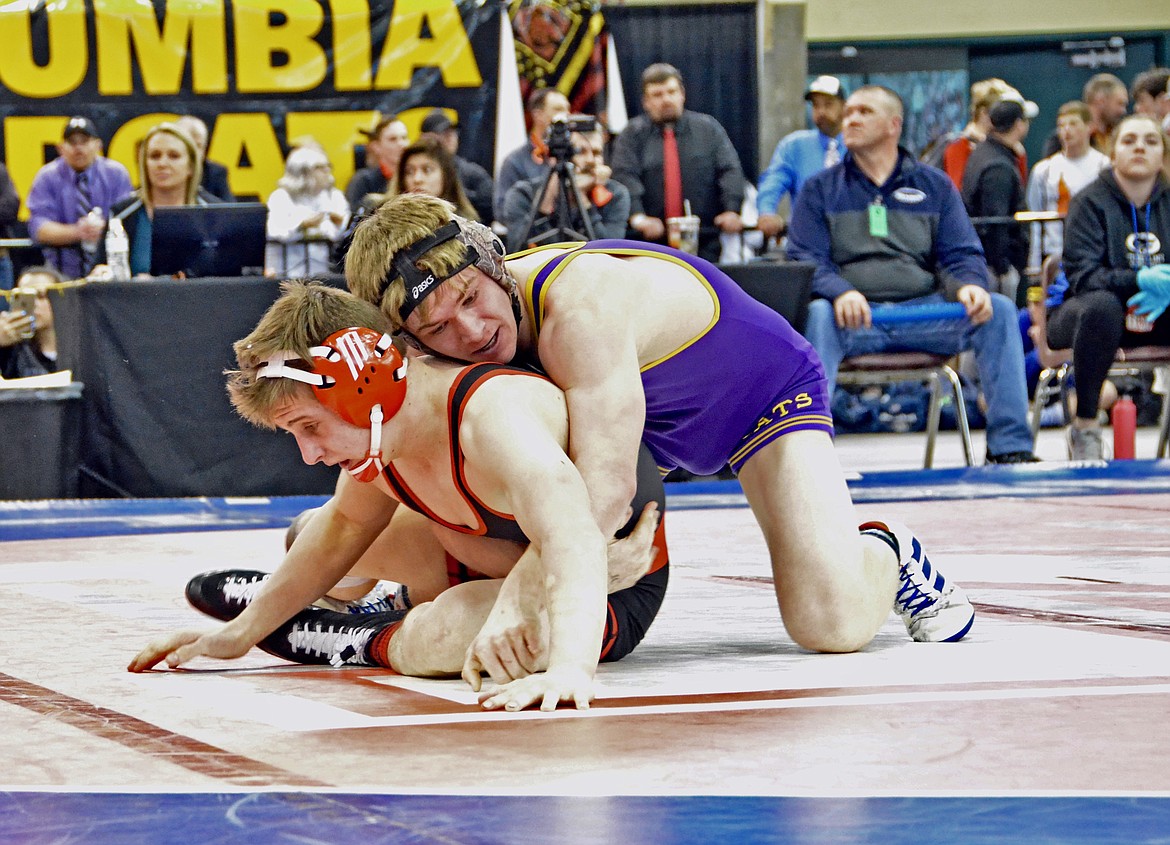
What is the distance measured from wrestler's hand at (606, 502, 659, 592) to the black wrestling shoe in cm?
71

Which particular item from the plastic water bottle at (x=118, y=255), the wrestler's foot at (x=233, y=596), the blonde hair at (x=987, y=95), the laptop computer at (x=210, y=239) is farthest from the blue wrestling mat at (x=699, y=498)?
the blonde hair at (x=987, y=95)

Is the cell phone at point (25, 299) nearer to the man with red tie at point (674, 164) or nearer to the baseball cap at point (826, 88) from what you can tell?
the man with red tie at point (674, 164)

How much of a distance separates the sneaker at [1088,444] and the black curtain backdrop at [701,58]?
3452 millimetres

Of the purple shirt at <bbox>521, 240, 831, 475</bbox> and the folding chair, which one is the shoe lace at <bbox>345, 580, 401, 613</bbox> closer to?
the purple shirt at <bbox>521, 240, 831, 475</bbox>

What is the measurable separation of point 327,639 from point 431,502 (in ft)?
1.13

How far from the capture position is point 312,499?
627 cm

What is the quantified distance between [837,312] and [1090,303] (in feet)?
3.68

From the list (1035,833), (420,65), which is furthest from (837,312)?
(1035,833)

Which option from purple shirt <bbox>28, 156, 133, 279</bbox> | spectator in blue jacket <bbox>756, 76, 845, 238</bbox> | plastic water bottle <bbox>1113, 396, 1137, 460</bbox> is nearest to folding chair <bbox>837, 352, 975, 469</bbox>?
plastic water bottle <bbox>1113, 396, 1137, 460</bbox>

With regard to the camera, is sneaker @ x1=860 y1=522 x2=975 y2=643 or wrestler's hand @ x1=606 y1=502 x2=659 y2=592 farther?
sneaker @ x1=860 y1=522 x2=975 y2=643

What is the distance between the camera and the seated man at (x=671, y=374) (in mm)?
2625

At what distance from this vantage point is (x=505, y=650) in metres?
2.44

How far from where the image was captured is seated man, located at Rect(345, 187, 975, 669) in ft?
8.61

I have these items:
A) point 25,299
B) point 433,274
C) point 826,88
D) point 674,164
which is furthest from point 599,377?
point 826,88
